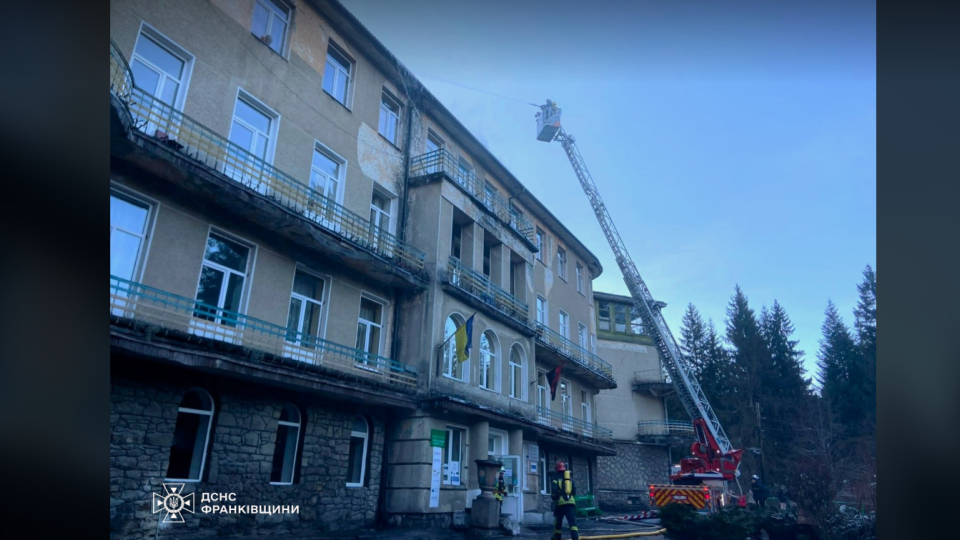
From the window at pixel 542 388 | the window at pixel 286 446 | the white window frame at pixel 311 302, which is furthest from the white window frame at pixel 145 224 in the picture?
the window at pixel 542 388

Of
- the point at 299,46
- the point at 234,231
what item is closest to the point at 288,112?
the point at 299,46

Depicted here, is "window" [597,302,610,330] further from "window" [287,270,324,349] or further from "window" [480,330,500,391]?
"window" [287,270,324,349]

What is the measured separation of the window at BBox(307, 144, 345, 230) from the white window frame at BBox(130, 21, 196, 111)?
3352 mm

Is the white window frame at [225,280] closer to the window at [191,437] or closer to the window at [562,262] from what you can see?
the window at [191,437]

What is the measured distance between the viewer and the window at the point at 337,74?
50.1 ft

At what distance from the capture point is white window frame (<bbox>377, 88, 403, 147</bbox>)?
17.2m

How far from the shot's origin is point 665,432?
115ft

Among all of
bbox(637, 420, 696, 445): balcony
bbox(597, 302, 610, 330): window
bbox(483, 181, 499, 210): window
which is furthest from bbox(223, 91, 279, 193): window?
bbox(637, 420, 696, 445): balcony

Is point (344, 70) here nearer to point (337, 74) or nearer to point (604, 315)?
point (337, 74)

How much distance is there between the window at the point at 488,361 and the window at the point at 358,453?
4.54 m

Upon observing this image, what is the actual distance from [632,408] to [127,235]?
3220 centimetres

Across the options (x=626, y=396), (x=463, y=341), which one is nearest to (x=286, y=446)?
(x=463, y=341)
